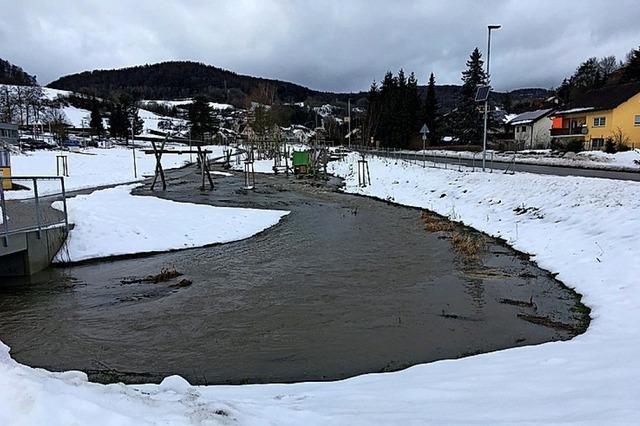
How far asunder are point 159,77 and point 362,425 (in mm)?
208979

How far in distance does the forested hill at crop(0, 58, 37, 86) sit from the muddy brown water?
158472 mm

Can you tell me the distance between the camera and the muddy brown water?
21.3 ft

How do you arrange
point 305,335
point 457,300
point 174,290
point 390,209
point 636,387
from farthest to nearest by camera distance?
point 390,209 < point 174,290 < point 457,300 < point 305,335 < point 636,387

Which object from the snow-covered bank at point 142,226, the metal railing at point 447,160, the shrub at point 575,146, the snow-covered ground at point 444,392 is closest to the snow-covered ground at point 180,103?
the metal railing at point 447,160

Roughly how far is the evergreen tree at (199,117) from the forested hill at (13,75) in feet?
277

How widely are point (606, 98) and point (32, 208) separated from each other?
54.2 metres

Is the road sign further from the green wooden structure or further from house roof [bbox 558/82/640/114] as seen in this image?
house roof [bbox 558/82/640/114]

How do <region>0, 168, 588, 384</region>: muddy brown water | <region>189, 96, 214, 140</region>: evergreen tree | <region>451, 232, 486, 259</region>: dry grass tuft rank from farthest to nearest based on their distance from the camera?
<region>189, 96, 214, 140</region>: evergreen tree
<region>451, 232, 486, 259</region>: dry grass tuft
<region>0, 168, 588, 384</region>: muddy brown water

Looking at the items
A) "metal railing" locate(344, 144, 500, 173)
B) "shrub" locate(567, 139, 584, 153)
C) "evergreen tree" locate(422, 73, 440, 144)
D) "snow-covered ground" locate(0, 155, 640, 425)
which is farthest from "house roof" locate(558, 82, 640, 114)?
"snow-covered ground" locate(0, 155, 640, 425)

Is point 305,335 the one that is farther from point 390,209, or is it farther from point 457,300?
point 390,209

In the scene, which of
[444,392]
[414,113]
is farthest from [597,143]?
[444,392]

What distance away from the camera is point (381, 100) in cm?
7456

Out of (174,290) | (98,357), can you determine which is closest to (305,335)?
(98,357)

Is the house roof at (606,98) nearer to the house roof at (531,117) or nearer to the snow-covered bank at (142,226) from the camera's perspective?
the house roof at (531,117)
